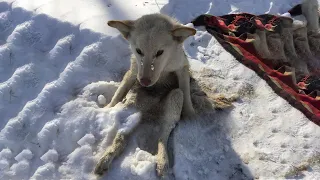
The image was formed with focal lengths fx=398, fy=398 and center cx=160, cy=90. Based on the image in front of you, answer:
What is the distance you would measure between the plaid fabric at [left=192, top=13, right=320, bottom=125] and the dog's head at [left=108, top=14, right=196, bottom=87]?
53.7 inches

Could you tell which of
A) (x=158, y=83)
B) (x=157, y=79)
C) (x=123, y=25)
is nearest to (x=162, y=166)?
(x=157, y=79)

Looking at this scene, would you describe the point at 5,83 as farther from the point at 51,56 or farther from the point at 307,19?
the point at 307,19

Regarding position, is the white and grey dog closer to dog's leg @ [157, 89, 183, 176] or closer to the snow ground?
dog's leg @ [157, 89, 183, 176]

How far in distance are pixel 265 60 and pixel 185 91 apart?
4.99ft

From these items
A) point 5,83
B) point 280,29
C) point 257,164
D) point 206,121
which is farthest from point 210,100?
point 5,83

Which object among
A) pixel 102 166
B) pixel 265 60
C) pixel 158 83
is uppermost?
pixel 158 83

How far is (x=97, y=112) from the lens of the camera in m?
3.92

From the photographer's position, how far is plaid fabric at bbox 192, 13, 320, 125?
14.6ft

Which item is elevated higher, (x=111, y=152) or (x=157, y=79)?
(x=157, y=79)

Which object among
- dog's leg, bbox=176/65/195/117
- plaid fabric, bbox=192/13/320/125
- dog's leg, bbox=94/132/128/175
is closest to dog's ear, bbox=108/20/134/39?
dog's leg, bbox=176/65/195/117

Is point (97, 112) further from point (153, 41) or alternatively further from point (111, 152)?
point (153, 41)

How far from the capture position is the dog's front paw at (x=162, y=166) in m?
3.44

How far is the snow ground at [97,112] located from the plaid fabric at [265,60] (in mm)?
95

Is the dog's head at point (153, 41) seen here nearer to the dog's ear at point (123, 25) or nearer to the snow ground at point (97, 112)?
the dog's ear at point (123, 25)
